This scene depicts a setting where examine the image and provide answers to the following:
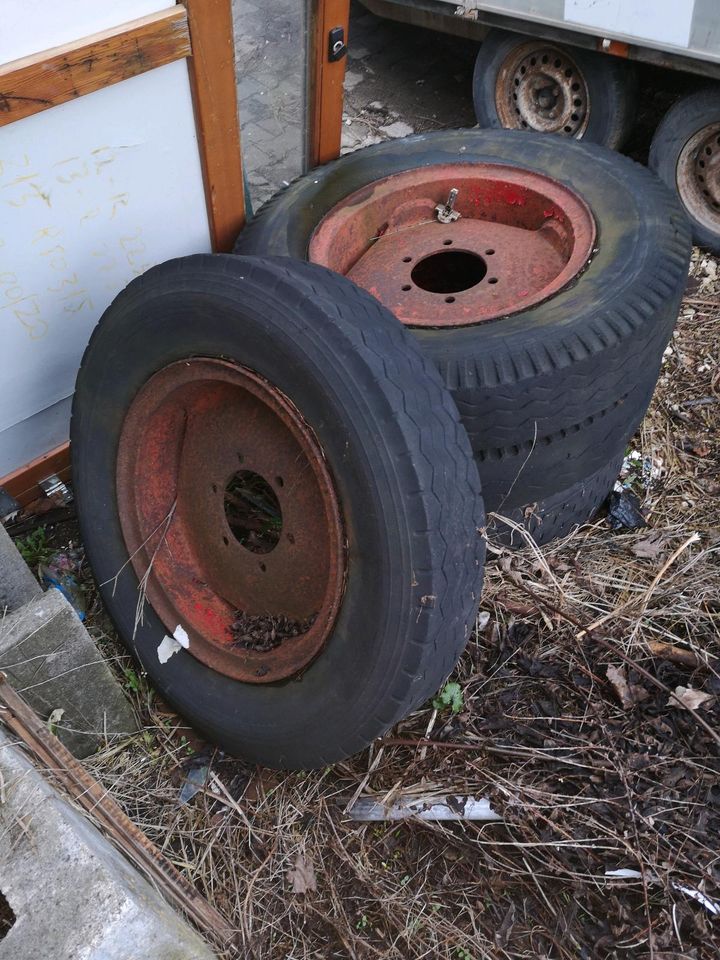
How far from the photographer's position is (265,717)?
2.38m

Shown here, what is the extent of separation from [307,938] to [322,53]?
3.05 meters

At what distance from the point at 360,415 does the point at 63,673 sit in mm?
1171

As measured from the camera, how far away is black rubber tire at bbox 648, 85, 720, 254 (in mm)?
4059

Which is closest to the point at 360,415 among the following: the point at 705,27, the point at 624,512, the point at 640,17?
Result: the point at 624,512

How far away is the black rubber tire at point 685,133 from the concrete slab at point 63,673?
344 centimetres

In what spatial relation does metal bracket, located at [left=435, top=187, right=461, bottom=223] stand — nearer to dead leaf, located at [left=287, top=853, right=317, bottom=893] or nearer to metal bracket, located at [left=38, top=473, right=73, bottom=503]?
metal bracket, located at [left=38, top=473, right=73, bottom=503]

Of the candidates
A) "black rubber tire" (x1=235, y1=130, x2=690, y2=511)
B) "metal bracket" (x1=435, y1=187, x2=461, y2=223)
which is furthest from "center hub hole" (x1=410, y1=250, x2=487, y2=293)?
"black rubber tire" (x1=235, y1=130, x2=690, y2=511)

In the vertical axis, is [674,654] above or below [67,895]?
below

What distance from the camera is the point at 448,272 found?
3.36 m

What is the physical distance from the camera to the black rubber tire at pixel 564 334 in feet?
8.04

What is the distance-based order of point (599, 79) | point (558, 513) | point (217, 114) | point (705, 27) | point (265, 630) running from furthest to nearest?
point (599, 79) → point (705, 27) → point (558, 513) → point (217, 114) → point (265, 630)

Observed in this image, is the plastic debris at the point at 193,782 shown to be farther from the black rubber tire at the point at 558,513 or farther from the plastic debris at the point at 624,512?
the plastic debris at the point at 624,512

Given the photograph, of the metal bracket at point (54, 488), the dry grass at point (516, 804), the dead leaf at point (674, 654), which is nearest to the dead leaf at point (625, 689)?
the dry grass at point (516, 804)

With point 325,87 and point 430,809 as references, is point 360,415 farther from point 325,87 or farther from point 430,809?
point 325,87
